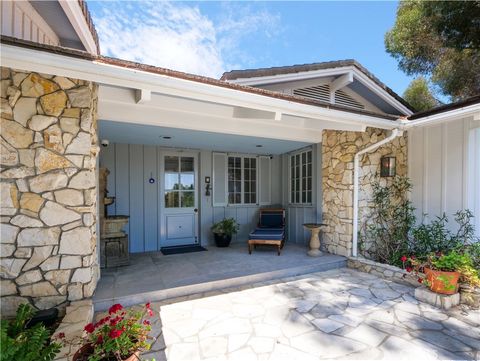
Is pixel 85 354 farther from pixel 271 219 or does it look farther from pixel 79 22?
pixel 271 219

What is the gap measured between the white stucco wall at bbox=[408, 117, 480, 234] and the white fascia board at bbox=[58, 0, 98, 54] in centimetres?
648

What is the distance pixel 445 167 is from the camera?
191 inches

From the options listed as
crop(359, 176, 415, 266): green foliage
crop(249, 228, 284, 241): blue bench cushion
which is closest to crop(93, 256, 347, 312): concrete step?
crop(359, 176, 415, 266): green foliage

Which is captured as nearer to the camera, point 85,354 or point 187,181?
point 85,354

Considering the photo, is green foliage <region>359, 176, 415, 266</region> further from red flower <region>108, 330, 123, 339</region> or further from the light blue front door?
red flower <region>108, 330, 123, 339</region>

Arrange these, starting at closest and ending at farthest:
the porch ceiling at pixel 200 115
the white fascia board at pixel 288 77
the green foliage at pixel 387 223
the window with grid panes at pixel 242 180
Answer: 1. the porch ceiling at pixel 200 115
2. the green foliage at pixel 387 223
3. the white fascia board at pixel 288 77
4. the window with grid panes at pixel 242 180

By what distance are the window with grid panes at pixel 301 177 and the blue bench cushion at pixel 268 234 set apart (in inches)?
46.6

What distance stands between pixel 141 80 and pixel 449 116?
4716 mm

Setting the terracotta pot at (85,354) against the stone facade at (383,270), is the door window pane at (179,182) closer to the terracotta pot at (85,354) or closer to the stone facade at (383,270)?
the stone facade at (383,270)

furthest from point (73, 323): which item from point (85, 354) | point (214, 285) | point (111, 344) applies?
point (214, 285)

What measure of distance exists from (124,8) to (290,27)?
4103 mm

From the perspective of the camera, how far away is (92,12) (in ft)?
14.7

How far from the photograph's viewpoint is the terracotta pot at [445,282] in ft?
11.3

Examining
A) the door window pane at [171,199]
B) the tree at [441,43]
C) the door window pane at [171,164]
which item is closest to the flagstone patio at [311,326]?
the door window pane at [171,199]
